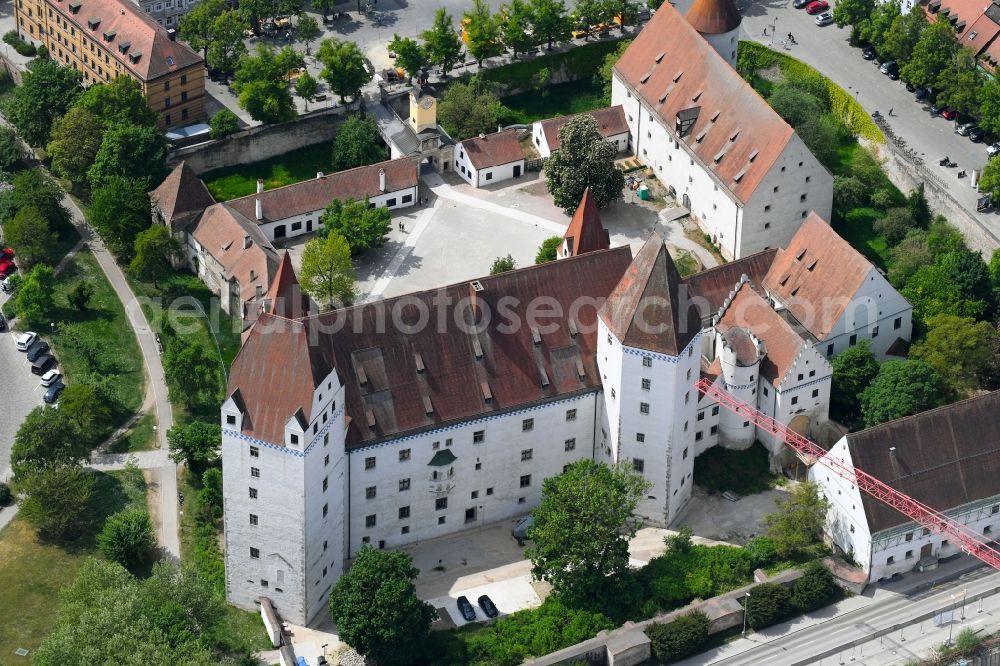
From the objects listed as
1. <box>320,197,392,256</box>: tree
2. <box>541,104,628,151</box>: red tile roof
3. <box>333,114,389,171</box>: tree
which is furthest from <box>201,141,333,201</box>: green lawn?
<box>541,104,628,151</box>: red tile roof

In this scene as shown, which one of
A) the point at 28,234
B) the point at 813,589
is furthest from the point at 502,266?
the point at 813,589

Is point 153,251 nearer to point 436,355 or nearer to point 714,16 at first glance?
point 436,355

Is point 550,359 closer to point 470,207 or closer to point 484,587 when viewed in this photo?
point 484,587

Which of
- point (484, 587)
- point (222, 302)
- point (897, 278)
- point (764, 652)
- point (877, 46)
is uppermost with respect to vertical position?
point (877, 46)

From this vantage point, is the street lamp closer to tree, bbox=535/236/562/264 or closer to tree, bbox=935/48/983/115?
tree, bbox=535/236/562/264

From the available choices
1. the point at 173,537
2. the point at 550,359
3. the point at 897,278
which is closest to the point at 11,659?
the point at 173,537

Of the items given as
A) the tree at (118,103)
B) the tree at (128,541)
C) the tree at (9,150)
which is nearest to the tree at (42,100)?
the tree at (9,150)
